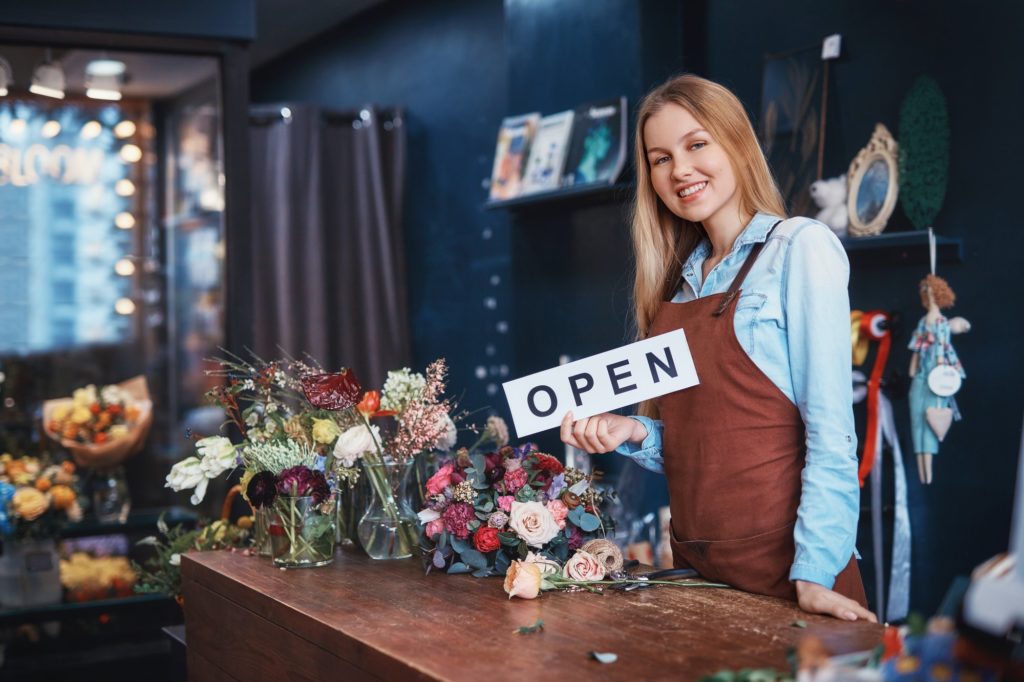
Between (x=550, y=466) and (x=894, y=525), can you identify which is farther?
(x=894, y=525)

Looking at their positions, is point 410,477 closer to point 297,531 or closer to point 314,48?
point 297,531

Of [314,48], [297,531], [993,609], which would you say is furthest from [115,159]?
[993,609]

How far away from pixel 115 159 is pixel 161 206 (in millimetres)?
274

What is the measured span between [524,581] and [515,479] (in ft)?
0.73

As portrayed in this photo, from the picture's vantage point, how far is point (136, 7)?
12.2ft

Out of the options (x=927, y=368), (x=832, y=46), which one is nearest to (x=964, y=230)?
(x=927, y=368)

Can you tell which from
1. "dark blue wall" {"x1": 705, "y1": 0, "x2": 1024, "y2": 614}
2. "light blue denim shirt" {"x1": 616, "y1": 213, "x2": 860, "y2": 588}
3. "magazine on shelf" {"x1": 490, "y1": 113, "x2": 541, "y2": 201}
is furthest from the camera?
"magazine on shelf" {"x1": 490, "y1": 113, "x2": 541, "y2": 201}

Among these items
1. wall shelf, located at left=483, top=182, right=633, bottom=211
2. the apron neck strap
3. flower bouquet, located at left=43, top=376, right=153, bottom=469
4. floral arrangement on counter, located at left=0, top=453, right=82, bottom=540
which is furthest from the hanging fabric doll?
flower bouquet, located at left=43, top=376, right=153, bottom=469

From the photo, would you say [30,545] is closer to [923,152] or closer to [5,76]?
[5,76]

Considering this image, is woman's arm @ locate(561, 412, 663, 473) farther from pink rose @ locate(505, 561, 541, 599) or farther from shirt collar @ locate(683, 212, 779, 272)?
shirt collar @ locate(683, 212, 779, 272)

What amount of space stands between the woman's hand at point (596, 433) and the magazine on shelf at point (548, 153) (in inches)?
84.7

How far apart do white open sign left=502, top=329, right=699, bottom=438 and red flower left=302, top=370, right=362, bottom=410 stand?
→ 1.29ft

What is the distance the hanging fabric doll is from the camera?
2891 millimetres

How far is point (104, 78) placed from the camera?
4105 mm
